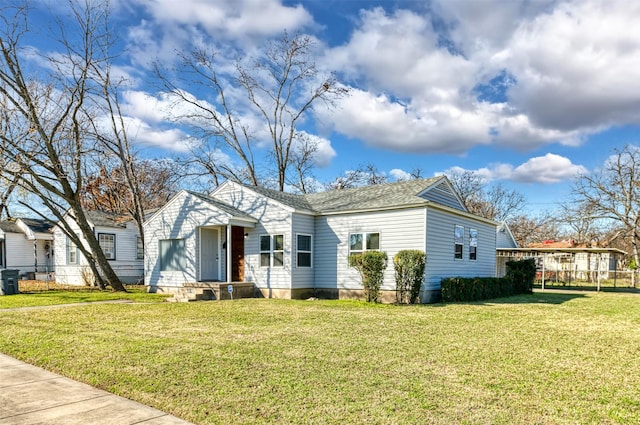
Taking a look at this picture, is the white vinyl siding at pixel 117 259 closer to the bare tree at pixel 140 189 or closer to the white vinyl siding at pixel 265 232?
the bare tree at pixel 140 189

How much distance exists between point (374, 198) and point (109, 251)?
15.8 metres

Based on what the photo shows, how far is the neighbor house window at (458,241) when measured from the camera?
→ 1579 cm

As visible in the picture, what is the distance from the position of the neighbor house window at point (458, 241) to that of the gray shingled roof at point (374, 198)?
2086 millimetres

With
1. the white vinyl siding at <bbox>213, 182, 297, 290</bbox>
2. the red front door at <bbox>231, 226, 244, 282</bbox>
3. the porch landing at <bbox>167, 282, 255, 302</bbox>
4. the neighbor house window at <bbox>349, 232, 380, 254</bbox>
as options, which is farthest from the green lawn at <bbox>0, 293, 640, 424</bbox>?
the red front door at <bbox>231, 226, 244, 282</bbox>

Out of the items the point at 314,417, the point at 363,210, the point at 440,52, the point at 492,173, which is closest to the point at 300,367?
the point at 314,417

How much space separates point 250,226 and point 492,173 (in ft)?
111

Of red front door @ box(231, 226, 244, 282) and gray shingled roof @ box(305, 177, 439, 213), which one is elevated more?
gray shingled roof @ box(305, 177, 439, 213)

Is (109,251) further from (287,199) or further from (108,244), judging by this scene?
(287,199)

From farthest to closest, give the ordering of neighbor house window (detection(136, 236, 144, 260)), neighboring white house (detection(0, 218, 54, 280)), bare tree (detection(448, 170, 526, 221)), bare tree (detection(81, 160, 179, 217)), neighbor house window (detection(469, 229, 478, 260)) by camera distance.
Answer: bare tree (detection(448, 170, 526, 221)) → bare tree (detection(81, 160, 179, 217)) → neighboring white house (detection(0, 218, 54, 280)) → neighbor house window (detection(136, 236, 144, 260)) → neighbor house window (detection(469, 229, 478, 260))

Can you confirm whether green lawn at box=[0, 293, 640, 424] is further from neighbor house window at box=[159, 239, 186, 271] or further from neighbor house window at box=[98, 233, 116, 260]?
neighbor house window at box=[98, 233, 116, 260]

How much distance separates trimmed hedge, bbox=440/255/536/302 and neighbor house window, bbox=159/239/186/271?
10356 millimetres

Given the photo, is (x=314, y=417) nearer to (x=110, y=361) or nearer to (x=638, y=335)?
(x=110, y=361)

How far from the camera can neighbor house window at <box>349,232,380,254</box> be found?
1479 centimetres

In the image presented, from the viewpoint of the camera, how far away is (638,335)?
827 centimetres
